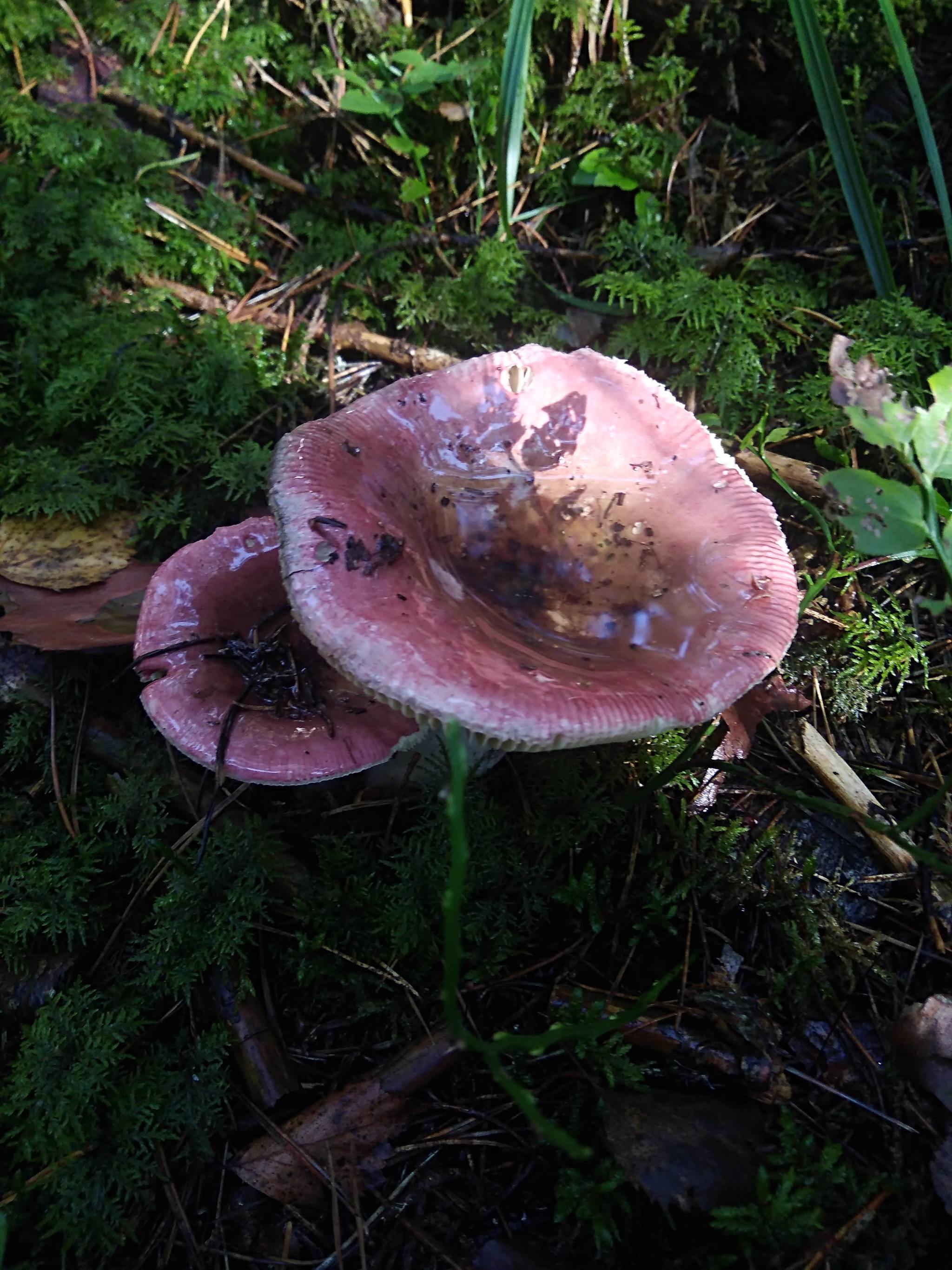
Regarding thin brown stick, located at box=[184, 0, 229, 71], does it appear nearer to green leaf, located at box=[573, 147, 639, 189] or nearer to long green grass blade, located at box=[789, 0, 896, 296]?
green leaf, located at box=[573, 147, 639, 189]

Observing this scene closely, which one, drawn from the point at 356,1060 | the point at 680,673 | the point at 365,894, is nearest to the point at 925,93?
the point at 680,673

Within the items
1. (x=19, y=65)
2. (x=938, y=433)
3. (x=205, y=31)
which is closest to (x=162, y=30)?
(x=205, y=31)

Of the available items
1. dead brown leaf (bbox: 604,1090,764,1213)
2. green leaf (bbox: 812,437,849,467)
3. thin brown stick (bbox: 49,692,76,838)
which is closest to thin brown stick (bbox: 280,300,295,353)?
thin brown stick (bbox: 49,692,76,838)

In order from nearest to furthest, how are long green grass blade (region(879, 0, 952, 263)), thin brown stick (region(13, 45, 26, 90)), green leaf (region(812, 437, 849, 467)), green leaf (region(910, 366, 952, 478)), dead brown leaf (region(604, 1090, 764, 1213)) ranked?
dead brown leaf (region(604, 1090, 764, 1213))
green leaf (region(910, 366, 952, 478))
long green grass blade (region(879, 0, 952, 263))
green leaf (region(812, 437, 849, 467))
thin brown stick (region(13, 45, 26, 90))

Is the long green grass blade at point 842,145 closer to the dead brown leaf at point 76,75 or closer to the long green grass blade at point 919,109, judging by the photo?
the long green grass blade at point 919,109

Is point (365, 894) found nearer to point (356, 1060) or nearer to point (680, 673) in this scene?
point (356, 1060)
